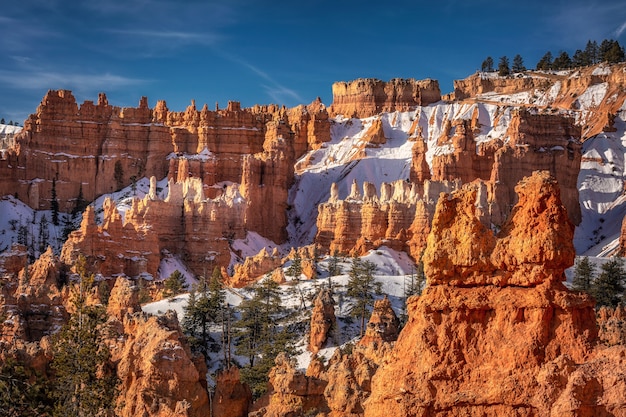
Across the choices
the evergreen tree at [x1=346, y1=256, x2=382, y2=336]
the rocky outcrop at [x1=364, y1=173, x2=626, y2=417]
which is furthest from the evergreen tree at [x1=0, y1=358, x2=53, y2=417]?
the evergreen tree at [x1=346, y1=256, x2=382, y2=336]

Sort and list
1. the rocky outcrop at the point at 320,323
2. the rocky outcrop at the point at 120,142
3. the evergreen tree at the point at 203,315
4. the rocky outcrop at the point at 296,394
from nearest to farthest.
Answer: the rocky outcrop at the point at 296,394
the rocky outcrop at the point at 320,323
the evergreen tree at the point at 203,315
the rocky outcrop at the point at 120,142

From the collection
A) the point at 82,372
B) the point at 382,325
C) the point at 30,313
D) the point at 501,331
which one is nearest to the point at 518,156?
the point at 382,325

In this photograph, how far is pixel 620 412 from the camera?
17.7m

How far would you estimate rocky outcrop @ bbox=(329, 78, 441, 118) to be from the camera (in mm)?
148375

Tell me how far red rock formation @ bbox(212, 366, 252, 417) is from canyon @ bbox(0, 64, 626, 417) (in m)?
0.07

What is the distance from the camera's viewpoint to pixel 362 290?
2842 inches

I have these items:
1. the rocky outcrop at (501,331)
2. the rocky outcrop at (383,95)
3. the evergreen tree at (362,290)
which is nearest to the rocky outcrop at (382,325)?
the evergreen tree at (362,290)

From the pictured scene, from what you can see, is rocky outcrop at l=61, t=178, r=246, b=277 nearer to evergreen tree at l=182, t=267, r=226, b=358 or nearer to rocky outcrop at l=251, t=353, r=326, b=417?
evergreen tree at l=182, t=267, r=226, b=358

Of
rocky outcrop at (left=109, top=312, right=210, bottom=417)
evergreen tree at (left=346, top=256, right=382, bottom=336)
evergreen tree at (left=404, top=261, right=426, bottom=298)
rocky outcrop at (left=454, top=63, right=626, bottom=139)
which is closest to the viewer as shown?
rocky outcrop at (left=109, top=312, right=210, bottom=417)

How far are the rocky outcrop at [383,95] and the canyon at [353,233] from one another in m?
0.28

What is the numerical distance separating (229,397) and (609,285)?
44.3m

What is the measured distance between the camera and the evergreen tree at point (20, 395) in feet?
85.1

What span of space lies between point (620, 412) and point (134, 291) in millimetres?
40058

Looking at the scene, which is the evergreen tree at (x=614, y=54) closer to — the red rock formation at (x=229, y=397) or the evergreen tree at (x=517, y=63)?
the evergreen tree at (x=517, y=63)
